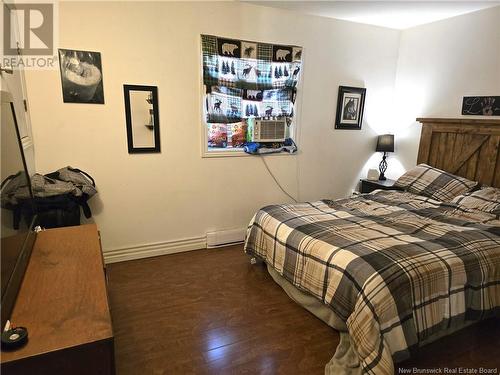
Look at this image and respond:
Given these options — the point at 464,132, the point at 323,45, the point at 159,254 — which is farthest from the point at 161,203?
the point at 464,132

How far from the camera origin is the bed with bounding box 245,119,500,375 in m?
1.61

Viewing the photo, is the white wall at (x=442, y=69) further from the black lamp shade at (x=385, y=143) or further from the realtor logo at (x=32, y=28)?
the realtor logo at (x=32, y=28)

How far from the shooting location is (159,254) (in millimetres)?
3150

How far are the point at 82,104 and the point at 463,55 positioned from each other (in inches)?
150

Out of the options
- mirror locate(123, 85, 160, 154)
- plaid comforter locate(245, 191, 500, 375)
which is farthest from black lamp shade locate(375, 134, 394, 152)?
mirror locate(123, 85, 160, 154)

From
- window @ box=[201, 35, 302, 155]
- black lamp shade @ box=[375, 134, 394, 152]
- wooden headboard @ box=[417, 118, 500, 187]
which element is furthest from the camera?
black lamp shade @ box=[375, 134, 394, 152]

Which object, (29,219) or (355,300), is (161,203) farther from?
(355,300)

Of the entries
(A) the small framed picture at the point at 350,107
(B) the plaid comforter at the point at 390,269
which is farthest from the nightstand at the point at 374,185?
(B) the plaid comforter at the point at 390,269

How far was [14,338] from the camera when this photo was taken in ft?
2.83

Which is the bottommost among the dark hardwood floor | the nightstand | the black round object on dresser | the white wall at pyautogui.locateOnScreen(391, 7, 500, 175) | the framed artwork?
the dark hardwood floor

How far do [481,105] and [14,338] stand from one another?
13.0ft

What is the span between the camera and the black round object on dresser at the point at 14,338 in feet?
2.75

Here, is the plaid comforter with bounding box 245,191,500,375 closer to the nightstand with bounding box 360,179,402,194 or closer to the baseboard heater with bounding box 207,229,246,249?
the baseboard heater with bounding box 207,229,246,249

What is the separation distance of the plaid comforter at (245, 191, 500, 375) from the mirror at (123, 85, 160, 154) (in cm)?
137
